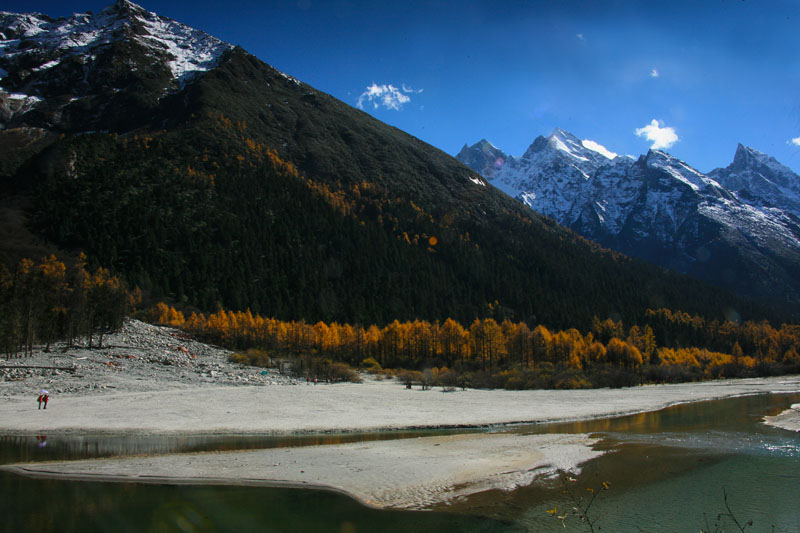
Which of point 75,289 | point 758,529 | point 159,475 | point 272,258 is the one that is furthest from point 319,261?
point 758,529

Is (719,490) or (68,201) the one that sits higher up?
(68,201)

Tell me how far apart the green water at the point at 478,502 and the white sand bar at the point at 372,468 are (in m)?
1.09

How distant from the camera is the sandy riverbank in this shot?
69.8 ft

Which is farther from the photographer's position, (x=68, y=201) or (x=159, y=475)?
(x=68, y=201)

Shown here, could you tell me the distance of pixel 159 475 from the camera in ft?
69.2

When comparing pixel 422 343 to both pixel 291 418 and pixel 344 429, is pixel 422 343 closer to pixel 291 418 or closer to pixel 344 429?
pixel 291 418

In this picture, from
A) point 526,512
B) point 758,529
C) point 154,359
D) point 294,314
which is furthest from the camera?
point 294,314

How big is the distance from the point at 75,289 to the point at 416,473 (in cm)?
6540

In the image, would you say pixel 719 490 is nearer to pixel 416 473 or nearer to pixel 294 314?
pixel 416 473

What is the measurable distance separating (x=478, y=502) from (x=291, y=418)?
2453cm

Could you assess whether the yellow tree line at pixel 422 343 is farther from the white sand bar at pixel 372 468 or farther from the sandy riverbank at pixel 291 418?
the white sand bar at pixel 372 468

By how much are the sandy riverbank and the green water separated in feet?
4.53

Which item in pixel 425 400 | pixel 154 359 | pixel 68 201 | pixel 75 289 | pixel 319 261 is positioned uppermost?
pixel 68 201

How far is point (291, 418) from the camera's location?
39.0 m
